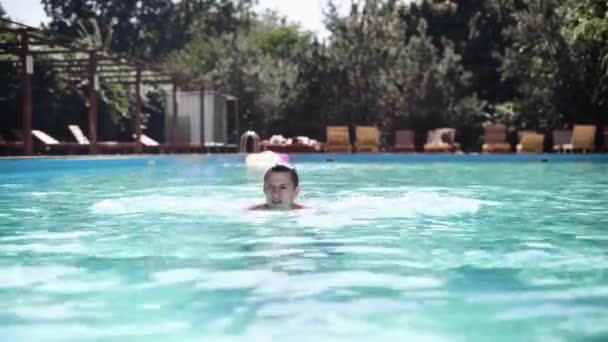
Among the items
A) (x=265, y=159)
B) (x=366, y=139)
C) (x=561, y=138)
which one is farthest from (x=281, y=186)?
(x=561, y=138)

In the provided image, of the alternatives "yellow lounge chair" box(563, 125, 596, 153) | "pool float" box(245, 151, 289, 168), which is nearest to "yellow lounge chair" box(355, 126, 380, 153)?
"pool float" box(245, 151, 289, 168)

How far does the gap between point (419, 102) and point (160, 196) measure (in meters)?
16.0

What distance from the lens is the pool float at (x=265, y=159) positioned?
1937cm

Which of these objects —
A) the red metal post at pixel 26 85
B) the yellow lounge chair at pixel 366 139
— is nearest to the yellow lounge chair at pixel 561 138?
the yellow lounge chair at pixel 366 139

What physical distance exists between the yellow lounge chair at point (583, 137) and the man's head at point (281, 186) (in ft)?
51.1

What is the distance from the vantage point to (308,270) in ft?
12.0

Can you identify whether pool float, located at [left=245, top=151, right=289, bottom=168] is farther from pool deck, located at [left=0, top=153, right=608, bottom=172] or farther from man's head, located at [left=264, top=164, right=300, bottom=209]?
man's head, located at [left=264, top=164, right=300, bottom=209]

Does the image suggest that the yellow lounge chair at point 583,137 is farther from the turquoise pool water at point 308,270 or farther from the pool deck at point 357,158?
the turquoise pool water at point 308,270

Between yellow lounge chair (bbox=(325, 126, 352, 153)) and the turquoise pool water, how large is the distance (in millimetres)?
13166

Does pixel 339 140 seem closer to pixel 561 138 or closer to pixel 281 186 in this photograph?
pixel 561 138

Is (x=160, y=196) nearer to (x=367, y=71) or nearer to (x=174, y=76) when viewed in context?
(x=174, y=76)

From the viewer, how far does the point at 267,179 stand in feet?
20.9

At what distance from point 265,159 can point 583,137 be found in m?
8.88

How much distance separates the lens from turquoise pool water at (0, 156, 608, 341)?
2.61 metres
